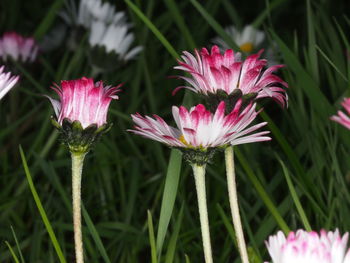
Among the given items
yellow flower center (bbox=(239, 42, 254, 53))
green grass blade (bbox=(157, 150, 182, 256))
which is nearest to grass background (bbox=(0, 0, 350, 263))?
green grass blade (bbox=(157, 150, 182, 256))

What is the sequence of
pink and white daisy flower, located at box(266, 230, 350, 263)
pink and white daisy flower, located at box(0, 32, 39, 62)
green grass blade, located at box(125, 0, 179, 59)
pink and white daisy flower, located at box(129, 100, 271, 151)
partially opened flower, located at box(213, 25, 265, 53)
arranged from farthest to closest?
1. partially opened flower, located at box(213, 25, 265, 53)
2. pink and white daisy flower, located at box(0, 32, 39, 62)
3. green grass blade, located at box(125, 0, 179, 59)
4. pink and white daisy flower, located at box(129, 100, 271, 151)
5. pink and white daisy flower, located at box(266, 230, 350, 263)

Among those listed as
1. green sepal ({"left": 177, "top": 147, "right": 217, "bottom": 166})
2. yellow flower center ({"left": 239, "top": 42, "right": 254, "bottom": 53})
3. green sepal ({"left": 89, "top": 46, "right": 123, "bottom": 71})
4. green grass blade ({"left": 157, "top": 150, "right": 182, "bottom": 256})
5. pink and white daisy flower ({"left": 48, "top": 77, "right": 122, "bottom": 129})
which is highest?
yellow flower center ({"left": 239, "top": 42, "right": 254, "bottom": 53})

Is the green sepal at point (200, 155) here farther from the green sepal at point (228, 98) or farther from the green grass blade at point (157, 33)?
the green grass blade at point (157, 33)

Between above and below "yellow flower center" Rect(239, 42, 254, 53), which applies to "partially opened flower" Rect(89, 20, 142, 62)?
below

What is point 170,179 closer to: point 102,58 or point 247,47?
point 102,58

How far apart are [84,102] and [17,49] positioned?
0.73m

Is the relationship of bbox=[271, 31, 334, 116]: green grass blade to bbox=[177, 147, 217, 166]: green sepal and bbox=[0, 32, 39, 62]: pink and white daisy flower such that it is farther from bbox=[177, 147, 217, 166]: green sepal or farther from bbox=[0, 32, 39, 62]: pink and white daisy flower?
bbox=[0, 32, 39, 62]: pink and white daisy flower

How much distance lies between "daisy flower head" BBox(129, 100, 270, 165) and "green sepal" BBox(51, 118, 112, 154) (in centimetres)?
4

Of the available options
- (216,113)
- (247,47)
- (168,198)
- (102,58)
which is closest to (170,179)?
(168,198)

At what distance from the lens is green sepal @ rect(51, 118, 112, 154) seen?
2.02ft

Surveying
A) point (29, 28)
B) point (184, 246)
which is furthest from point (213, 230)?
point (29, 28)

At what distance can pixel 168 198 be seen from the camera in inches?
26.2

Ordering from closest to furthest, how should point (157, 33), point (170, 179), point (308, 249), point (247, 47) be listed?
point (308, 249)
point (170, 179)
point (157, 33)
point (247, 47)

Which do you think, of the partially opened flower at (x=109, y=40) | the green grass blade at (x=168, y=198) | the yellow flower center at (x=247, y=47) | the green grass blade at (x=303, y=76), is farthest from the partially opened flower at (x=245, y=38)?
the green grass blade at (x=168, y=198)
